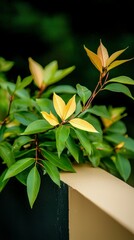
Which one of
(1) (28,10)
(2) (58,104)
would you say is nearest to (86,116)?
(2) (58,104)

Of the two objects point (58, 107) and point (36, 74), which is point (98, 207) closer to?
point (58, 107)

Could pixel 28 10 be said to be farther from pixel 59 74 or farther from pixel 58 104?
pixel 58 104

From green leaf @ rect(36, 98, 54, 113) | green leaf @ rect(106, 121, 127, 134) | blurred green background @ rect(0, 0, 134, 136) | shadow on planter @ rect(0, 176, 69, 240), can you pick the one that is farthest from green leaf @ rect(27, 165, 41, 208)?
blurred green background @ rect(0, 0, 134, 136)

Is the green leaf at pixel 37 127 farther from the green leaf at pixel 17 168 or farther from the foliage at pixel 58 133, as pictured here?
the green leaf at pixel 17 168

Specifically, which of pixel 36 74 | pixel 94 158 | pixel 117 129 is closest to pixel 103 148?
pixel 94 158

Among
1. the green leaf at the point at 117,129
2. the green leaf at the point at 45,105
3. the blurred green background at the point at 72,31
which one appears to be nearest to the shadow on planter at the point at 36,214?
the green leaf at the point at 45,105
